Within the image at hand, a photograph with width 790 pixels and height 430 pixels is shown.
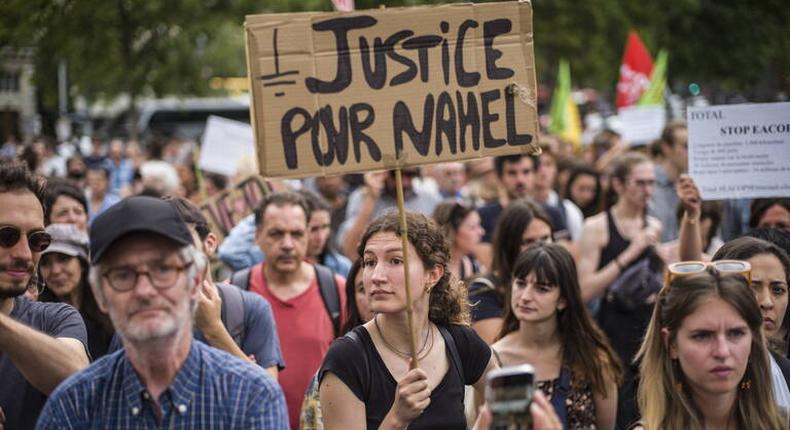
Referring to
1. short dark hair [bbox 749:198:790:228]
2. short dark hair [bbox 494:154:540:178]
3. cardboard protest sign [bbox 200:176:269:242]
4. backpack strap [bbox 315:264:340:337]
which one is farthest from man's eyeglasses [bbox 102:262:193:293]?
short dark hair [bbox 494:154:540:178]

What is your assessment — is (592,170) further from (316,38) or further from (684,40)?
(684,40)

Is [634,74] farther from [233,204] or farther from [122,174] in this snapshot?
[233,204]

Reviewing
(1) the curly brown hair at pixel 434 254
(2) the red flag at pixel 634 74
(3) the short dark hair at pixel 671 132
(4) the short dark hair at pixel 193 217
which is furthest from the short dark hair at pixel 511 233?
(2) the red flag at pixel 634 74

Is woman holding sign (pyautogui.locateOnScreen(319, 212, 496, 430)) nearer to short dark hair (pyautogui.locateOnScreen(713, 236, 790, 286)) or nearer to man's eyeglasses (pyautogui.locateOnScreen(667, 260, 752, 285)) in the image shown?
man's eyeglasses (pyautogui.locateOnScreen(667, 260, 752, 285))

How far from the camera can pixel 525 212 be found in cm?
754

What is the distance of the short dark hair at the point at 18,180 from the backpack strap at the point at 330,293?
2.32m

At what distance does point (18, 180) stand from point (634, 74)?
15.8 metres

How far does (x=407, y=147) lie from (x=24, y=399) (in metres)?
1.77

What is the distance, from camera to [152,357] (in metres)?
3.24

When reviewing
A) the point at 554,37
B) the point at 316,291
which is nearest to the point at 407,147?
the point at 316,291

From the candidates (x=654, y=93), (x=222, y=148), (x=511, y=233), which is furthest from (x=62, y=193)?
(x=654, y=93)

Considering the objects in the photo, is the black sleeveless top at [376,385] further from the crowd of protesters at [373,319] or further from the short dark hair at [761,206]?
the short dark hair at [761,206]

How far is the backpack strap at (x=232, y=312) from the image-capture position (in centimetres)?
545

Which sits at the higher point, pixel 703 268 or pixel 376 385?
pixel 703 268
